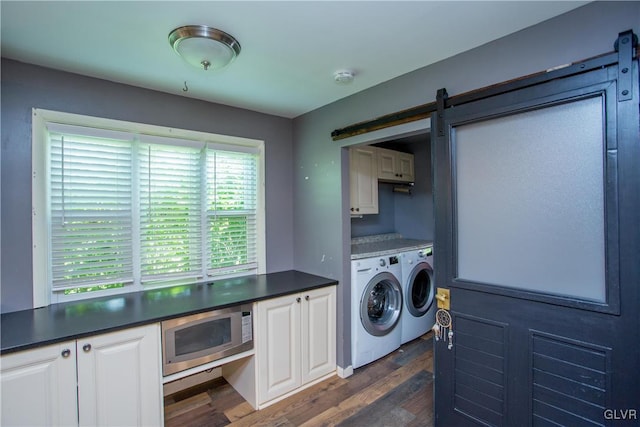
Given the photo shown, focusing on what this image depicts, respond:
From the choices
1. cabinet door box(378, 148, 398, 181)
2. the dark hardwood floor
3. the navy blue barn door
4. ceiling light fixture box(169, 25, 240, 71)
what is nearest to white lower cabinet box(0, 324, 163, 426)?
the dark hardwood floor

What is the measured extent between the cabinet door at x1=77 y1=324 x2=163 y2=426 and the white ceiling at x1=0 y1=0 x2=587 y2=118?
160 cm

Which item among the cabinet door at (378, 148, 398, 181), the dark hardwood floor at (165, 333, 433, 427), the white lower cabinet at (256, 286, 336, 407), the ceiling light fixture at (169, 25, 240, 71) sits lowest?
the dark hardwood floor at (165, 333, 433, 427)

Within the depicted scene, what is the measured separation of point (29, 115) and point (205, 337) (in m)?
1.80

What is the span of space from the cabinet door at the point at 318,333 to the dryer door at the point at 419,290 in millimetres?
970

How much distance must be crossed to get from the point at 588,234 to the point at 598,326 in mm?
399

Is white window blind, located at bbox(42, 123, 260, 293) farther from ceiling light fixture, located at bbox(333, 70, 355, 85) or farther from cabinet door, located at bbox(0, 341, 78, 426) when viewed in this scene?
ceiling light fixture, located at bbox(333, 70, 355, 85)

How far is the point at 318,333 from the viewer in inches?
100

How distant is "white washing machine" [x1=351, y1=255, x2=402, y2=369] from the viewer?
271 cm

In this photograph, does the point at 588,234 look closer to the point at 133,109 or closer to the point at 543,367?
the point at 543,367

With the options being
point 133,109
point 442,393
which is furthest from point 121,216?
point 442,393

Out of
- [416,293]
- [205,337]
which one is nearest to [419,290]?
[416,293]

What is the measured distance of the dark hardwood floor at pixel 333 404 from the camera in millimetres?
2094

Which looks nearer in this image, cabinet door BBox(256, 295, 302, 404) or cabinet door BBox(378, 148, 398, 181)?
cabinet door BBox(256, 295, 302, 404)

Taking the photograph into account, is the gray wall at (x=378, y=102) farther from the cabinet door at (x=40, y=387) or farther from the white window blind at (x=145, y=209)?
the cabinet door at (x=40, y=387)
